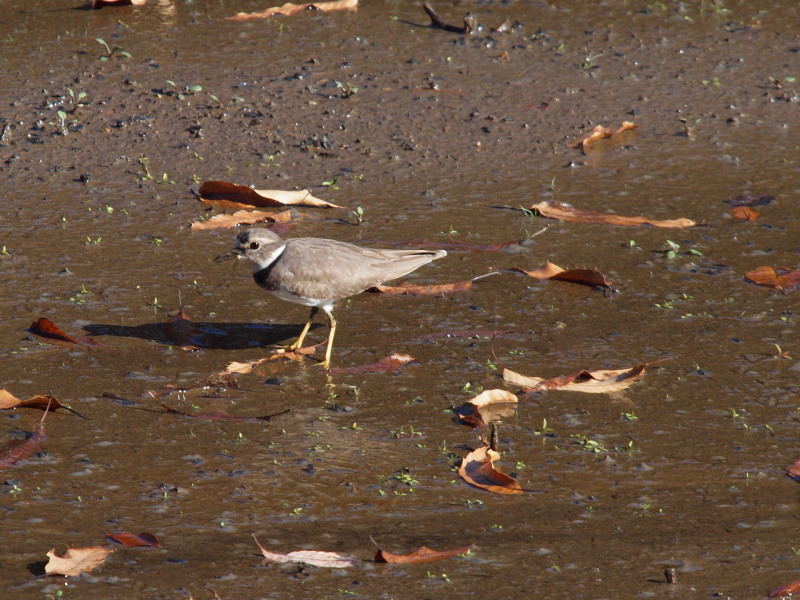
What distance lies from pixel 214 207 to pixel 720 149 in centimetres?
421

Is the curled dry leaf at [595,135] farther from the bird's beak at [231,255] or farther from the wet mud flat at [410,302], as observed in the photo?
the bird's beak at [231,255]

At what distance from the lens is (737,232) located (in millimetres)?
7461

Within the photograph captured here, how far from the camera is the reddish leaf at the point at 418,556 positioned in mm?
4191

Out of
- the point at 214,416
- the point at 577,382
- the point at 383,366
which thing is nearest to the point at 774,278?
the point at 577,382

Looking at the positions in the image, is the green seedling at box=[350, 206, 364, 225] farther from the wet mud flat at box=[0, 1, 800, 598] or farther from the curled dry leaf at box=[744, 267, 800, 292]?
the curled dry leaf at box=[744, 267, 800, 292]

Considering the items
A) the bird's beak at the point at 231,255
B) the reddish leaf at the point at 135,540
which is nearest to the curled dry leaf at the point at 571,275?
the bird's beak at the point at 231,255

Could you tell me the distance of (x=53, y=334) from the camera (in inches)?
235

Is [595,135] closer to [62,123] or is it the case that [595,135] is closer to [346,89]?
[346,89]

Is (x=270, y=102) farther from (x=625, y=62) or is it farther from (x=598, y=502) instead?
(x=598, y=502)

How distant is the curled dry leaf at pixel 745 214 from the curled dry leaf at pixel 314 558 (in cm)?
468

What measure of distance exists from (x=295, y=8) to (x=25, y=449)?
640 cm

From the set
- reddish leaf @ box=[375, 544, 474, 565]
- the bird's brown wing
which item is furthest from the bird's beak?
reddish leaf @ box=[375, 544, 474, 565]

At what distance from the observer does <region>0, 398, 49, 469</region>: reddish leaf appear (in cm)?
480

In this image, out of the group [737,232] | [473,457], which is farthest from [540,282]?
[473,457]
